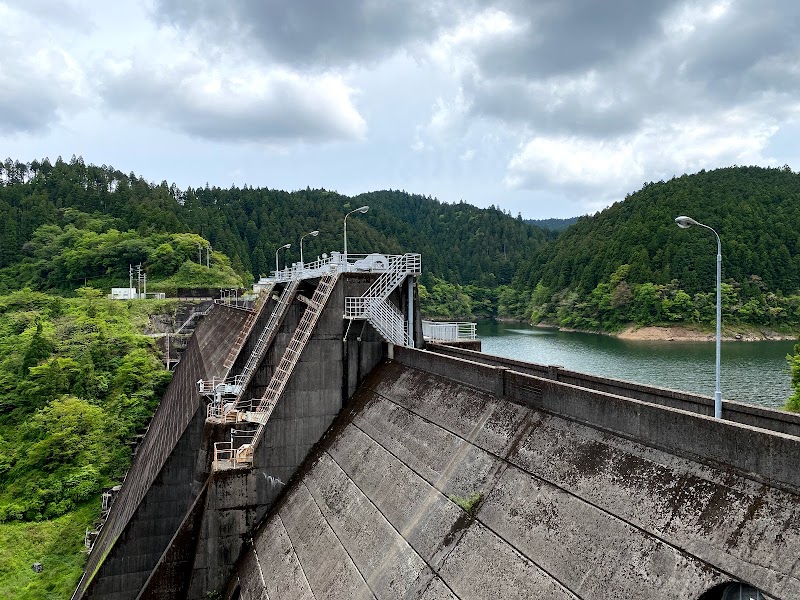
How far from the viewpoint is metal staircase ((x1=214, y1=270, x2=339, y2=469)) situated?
14.4 m

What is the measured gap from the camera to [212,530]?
13539mm

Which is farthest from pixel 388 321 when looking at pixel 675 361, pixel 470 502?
pixel 675 361

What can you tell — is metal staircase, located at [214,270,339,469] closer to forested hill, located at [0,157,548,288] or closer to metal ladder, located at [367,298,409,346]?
metal ladder, located at [367,298,409,346]

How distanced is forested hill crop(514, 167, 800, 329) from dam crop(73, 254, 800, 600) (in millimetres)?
82396

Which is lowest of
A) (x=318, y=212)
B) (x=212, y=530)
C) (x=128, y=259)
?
(x=212, y=530)

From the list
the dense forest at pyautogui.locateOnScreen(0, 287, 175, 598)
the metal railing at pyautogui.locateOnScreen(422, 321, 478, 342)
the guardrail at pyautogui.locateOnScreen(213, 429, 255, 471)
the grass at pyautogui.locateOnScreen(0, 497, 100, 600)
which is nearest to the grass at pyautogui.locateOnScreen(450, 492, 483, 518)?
the guardrail at pyautogui.locateOnScreen(213, 429, 255, 471)

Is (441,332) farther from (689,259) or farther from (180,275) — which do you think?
(689,259)

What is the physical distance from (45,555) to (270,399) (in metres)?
13.7

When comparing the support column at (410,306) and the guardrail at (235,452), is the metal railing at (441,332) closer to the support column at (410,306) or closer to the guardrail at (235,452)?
the support column at (410,306)

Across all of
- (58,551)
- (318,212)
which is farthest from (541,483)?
(318,212)

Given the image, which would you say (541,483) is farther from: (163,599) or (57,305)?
(57,305)

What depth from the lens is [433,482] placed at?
10539mm

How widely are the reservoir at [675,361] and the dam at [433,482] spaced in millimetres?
16363

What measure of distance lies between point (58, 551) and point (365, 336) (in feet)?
53.4
